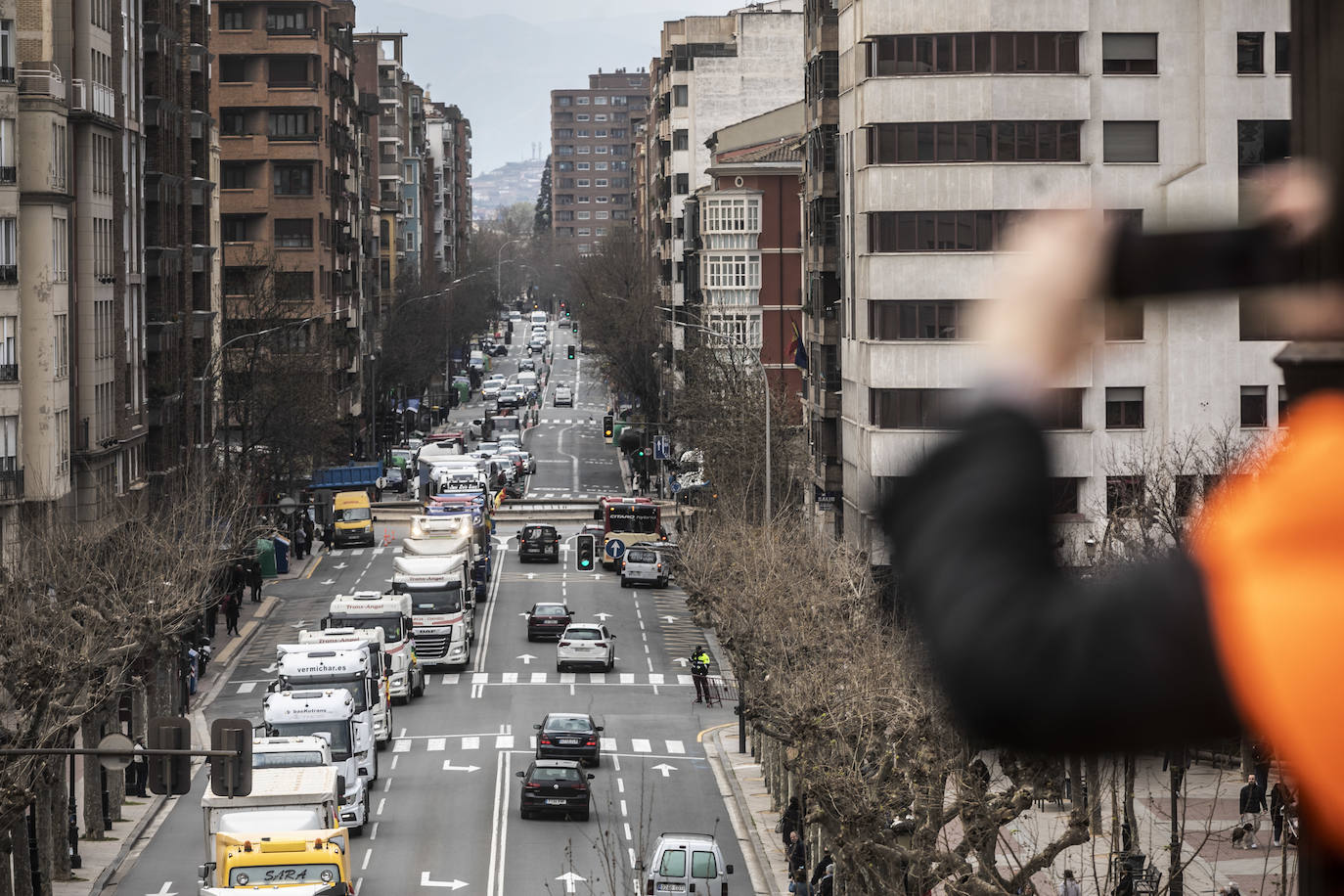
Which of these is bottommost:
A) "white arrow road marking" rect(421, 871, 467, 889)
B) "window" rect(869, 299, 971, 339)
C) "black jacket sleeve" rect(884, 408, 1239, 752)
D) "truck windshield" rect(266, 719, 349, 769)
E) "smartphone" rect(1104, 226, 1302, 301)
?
"white arrow road marking" rect(421, 871, 467, 889)

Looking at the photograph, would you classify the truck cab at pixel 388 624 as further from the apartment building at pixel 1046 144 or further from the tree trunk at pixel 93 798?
the apartment building at pixel 1046 144

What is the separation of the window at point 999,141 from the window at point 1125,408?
6.90 metres

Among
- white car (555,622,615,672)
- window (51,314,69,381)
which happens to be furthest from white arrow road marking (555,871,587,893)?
window (51,314,69,381)

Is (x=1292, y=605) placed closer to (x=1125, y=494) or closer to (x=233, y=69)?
(x=1125, y=494)

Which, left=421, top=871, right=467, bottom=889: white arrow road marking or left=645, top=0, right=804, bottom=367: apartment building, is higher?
left=645, top=0, right=804, bottom=367: apartment building

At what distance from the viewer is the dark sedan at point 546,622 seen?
2726 inches

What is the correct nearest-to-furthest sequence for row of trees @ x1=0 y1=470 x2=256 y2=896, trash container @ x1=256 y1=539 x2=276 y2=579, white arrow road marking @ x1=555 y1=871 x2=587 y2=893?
1. row of trees @ x1=0 y1=470 x2=256 y2=896
2. white arrow road marking @ x1=555 y1=871 x2=587 y2=893
3. trash container @ x1=256 y1=539 x2=276 y2=579

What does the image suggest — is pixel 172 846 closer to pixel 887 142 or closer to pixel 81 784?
pixel 81 784

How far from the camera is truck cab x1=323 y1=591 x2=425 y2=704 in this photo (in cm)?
5619

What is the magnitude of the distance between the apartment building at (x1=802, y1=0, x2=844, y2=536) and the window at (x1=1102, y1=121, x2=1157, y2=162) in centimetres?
1295

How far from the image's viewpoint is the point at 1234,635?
2.42 meters

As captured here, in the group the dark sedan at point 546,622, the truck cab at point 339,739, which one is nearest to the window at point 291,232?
the dark sedan at point 546,622

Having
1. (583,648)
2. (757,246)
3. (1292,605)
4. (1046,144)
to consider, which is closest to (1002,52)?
(1046,144)

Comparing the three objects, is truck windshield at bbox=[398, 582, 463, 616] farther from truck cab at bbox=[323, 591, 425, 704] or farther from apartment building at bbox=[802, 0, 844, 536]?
apartment building at bbox=[802, 0, 844, 536]
